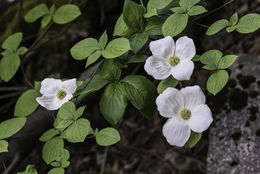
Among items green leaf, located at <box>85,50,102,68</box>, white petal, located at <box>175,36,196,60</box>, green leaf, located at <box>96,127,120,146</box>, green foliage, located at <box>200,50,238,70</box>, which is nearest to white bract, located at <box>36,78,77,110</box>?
green leaf, located at <box>85,50,102,68</box>

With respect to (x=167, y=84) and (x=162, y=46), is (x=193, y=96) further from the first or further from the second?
(x=162, y=46)

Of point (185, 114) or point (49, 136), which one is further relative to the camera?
point (49, 136)

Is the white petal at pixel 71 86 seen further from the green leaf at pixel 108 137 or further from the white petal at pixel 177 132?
the white petal at pixel 177 132

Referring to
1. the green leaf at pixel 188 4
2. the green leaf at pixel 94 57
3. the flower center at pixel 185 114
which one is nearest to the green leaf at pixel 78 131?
the green leaf at pixel 94 57

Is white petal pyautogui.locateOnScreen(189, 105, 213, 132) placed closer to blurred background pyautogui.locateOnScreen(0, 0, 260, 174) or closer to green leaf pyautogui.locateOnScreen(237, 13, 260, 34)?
green leaf pyautogui.locateOnScreen(237, 13, 260, 34)

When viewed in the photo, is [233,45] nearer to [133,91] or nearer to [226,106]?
[226,106]

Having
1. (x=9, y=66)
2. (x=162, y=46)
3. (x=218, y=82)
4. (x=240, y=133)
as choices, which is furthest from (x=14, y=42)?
(x=240, y=133)

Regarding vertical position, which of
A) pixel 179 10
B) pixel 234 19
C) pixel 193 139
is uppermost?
pixel 179 10

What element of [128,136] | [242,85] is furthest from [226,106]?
[128,136]
